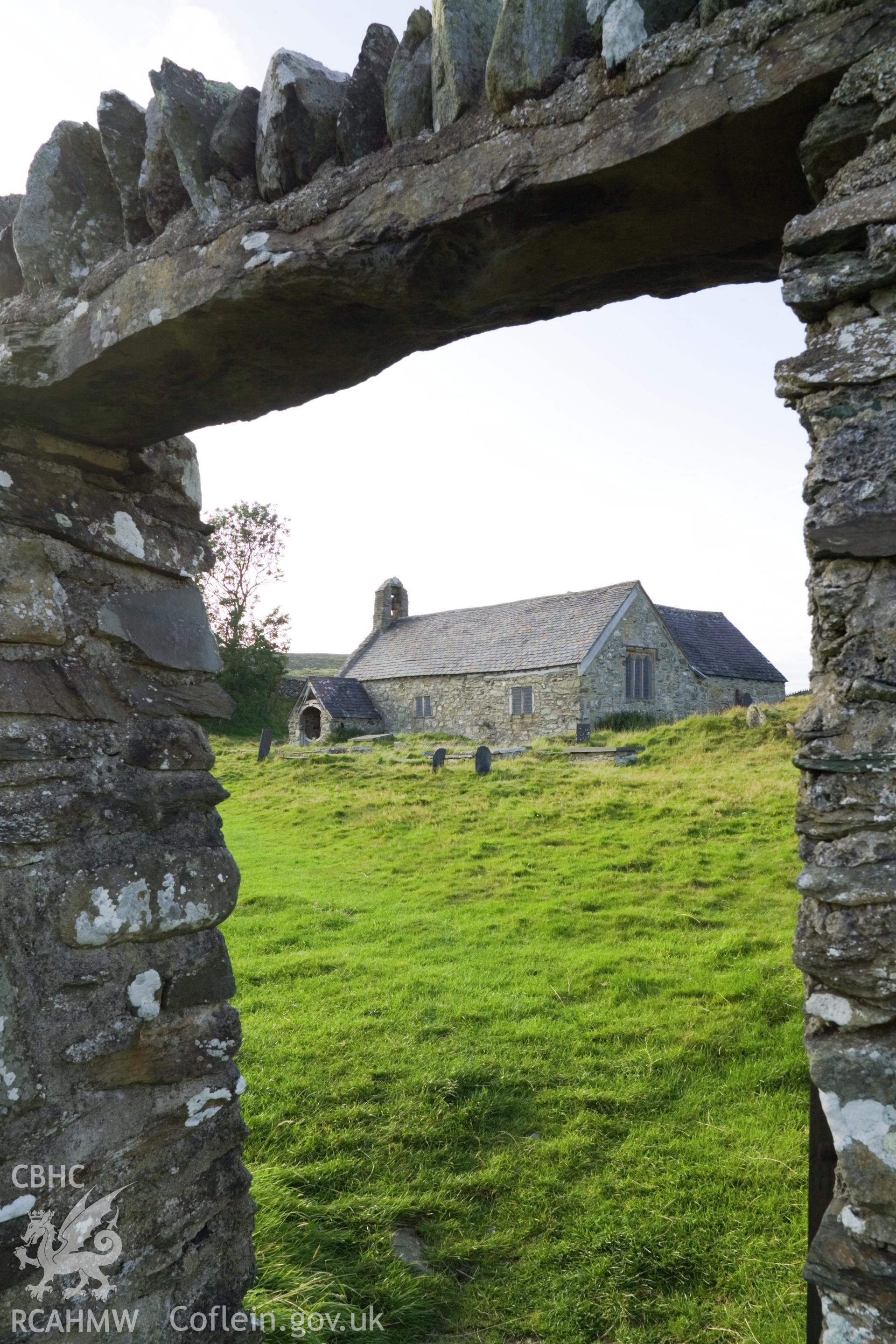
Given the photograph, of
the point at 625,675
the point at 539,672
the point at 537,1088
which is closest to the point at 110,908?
the point at 537,1088

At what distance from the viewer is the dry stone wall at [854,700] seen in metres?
1.61

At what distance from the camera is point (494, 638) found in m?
28.7

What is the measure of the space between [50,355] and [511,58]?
1.63 meters

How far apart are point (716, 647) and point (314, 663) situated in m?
57.6

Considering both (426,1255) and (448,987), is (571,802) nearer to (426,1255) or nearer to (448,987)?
(448,987)

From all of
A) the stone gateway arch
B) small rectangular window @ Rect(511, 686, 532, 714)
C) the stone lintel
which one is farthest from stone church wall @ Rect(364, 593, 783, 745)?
the stone lintel

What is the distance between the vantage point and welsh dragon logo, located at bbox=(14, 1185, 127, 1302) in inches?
95.7

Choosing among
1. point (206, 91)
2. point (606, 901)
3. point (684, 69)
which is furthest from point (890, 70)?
point (606, 901)

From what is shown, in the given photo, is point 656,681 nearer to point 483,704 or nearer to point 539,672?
point 539,672

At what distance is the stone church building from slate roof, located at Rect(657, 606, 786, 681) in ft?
0.17

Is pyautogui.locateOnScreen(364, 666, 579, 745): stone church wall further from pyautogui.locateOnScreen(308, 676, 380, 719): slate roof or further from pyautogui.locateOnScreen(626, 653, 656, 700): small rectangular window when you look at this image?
pyautogui.locateOnScreen(626, 653, 656, 700): small rectangular window

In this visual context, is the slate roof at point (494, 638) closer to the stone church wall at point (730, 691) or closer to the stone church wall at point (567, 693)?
the stone church wall at point (567, 693)

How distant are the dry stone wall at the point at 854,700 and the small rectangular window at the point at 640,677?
24.9m

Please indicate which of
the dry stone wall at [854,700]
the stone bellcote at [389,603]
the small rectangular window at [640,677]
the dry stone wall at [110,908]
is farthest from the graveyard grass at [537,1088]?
the stone bellcote at [389,603]
